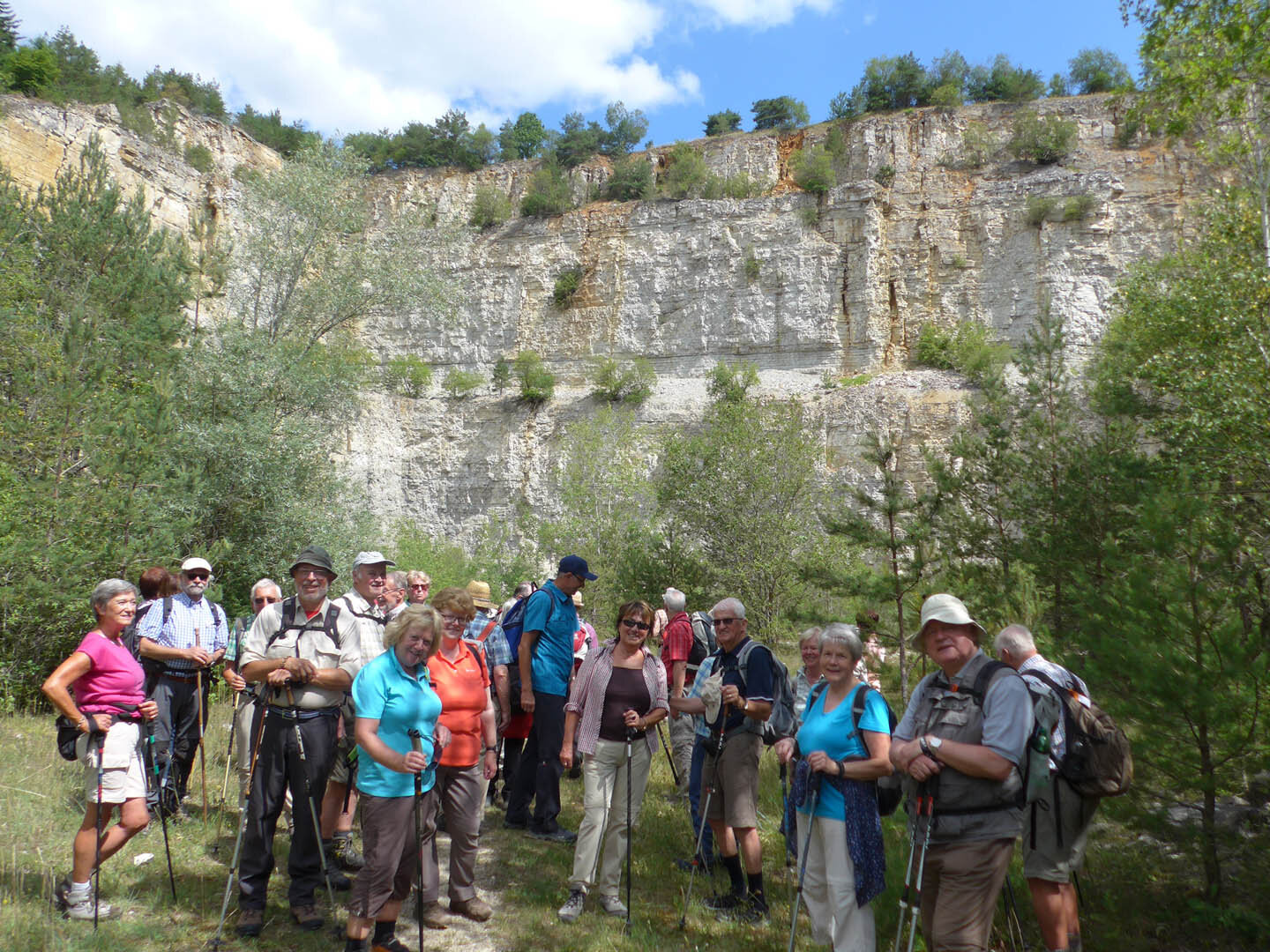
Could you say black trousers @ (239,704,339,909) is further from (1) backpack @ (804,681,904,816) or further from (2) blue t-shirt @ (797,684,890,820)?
(1) backpack @ (804,681,904,816)

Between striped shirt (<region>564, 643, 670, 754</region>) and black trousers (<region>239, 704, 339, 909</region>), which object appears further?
striped shirt (<region>564, 643, 670, 754</region>)

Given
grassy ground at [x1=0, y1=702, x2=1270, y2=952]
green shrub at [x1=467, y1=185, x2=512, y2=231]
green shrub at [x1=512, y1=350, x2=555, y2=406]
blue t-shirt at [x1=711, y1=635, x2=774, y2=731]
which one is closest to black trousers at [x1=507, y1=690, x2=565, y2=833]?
grassy ground at [x1=0, y1=702, x2=1270, y2=952]

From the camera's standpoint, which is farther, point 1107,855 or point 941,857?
point 1107,855

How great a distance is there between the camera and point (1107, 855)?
5.13 m

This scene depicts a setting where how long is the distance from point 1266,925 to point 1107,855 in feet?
2.94

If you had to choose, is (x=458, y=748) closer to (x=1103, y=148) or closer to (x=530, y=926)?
(x=530, y=926)

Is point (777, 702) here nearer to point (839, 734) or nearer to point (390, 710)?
point (839, 734)

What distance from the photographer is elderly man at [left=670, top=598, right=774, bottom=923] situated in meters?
4.89

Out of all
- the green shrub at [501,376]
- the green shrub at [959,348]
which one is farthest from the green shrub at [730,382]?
the green shrub at [501,376]

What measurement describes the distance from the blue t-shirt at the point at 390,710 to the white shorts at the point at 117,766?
4.74 feet

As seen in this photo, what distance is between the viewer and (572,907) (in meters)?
4.86

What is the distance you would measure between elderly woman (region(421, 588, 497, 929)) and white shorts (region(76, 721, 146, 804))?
1.63 metres

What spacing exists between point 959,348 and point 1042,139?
988 centimetres

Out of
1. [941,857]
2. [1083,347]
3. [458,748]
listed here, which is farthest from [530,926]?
[1083,347]
